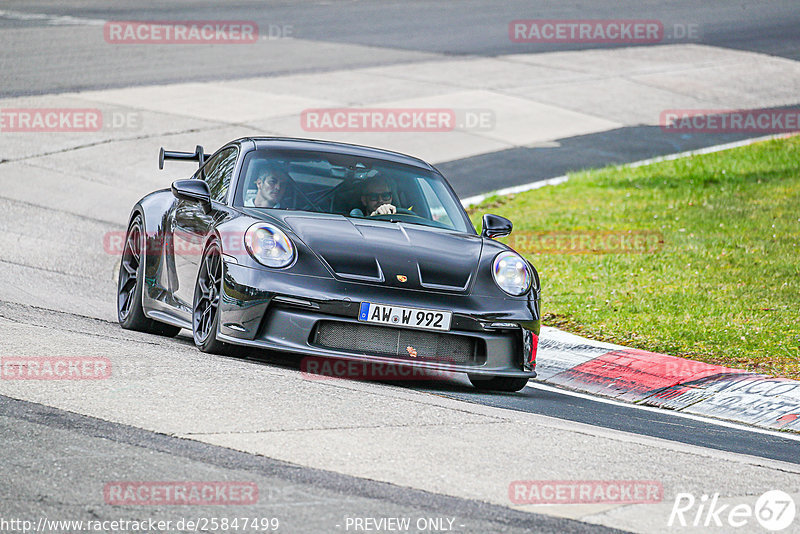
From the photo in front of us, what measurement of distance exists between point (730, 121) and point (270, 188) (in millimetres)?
15654

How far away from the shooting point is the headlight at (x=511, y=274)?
738cm

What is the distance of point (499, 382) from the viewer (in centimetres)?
764

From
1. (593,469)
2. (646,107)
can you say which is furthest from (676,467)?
(646,107)

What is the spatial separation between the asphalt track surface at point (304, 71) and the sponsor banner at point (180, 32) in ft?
1.90

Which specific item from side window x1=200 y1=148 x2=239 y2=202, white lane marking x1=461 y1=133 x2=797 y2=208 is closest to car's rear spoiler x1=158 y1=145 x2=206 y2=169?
side window x1=200 y1=148 x2=239 y2=202

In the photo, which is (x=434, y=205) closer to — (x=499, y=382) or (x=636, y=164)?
(x=499, y=382)

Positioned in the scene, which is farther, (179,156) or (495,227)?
(179,156)

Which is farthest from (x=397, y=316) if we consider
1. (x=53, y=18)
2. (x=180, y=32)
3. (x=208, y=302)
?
(x=53, y=18)

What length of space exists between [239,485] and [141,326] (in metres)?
4.30

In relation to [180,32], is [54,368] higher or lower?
lower

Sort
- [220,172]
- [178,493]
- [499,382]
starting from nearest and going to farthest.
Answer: [178,493] < [499,382] < [220,172]

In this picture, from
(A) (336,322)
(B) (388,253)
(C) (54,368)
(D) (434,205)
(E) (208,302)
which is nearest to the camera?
(C) (54,368)

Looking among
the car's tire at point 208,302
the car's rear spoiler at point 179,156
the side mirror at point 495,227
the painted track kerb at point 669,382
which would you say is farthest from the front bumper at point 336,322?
the car's rear spoiler at point 179,156

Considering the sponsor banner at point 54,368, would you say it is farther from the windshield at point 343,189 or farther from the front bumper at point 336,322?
the windshield at point 343,189
